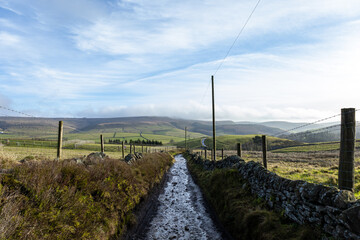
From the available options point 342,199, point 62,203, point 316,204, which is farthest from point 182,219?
point 342,199

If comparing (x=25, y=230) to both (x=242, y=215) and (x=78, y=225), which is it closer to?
(x=78, y=225)

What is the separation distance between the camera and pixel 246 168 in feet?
40.5

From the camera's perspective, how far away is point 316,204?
6.16 metres

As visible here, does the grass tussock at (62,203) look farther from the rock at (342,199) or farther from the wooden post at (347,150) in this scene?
the wooden post at (347,150)

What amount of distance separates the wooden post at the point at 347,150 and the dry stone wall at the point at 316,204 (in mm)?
1032

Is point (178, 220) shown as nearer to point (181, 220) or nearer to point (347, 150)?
point (181, 220)

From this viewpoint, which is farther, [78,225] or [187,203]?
[187,203]

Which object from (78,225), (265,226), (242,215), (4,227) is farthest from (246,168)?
(4,227)

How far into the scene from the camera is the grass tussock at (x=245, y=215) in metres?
6.67

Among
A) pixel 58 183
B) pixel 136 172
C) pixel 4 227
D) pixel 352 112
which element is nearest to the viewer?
pixel 4 227

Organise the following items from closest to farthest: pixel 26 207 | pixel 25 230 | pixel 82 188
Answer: pixel 25 230, pixel 26 207, pixel 82 188

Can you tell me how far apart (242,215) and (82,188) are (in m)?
6.33

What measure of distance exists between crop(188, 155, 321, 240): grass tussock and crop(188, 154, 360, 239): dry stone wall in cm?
34

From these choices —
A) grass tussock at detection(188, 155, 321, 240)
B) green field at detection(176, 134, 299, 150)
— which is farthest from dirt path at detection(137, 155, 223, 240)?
green field at detection(176, 134, 299, 150)
